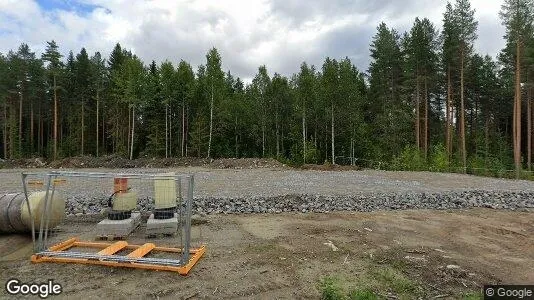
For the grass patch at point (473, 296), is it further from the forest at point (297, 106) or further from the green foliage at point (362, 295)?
the forest at point (297, 106)

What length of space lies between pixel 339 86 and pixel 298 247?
1264 inches

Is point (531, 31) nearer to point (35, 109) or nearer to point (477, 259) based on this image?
point (477, 259)

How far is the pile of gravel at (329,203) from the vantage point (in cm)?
1112

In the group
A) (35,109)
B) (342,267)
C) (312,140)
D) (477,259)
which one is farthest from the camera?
(35,109)

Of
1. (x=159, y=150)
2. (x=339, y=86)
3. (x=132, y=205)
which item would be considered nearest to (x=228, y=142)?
(x=159, y=150)

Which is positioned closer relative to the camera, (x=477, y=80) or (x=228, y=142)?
(x=477, y=80)

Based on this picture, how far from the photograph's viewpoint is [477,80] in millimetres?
43469

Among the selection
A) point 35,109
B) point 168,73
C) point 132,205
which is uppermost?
point 168,73

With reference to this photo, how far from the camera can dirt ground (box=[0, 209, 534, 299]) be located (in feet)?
17.3

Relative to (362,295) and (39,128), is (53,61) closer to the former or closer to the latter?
(39,128)

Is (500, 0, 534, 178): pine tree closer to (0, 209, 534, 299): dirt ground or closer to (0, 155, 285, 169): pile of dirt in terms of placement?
(0, 155, 285, 169): pile of dirt

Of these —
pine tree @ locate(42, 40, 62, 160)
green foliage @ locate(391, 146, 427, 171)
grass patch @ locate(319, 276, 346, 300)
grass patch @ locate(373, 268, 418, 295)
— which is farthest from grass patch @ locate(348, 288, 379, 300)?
pine tree @ locate(42, 40, 62, 160)

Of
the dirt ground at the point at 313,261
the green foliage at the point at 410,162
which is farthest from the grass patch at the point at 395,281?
the green foliage at the point at 410,162

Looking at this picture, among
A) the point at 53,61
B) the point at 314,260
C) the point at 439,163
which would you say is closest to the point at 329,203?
the point at 314,260
